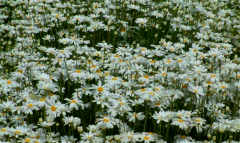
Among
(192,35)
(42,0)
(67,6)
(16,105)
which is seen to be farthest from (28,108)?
(192,35)

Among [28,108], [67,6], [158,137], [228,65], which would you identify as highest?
[67,6]

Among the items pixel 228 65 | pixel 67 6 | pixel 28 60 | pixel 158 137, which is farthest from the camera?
pixel 67 6

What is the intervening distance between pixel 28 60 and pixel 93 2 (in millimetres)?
3606

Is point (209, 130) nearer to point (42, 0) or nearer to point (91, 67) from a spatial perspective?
point (91, 67)

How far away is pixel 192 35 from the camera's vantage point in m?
7.15

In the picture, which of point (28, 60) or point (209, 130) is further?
point (28, 60)

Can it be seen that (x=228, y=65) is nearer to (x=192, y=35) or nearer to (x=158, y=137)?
(x=158, y=137)

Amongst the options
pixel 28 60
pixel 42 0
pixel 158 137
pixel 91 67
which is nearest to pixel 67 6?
pixel 42 0

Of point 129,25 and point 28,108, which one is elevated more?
point 129,25

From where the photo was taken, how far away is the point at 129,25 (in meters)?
7.48

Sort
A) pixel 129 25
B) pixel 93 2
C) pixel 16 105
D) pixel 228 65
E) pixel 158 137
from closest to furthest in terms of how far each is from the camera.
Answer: pixel 158 137, pixel 16 105, pixel 228 65, pixel 129 25, pixel 93 2

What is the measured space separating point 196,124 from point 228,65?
1.24 m

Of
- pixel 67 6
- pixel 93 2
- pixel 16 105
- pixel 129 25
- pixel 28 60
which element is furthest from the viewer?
pixel 93 2

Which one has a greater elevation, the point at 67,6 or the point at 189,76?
the point at 67,6
